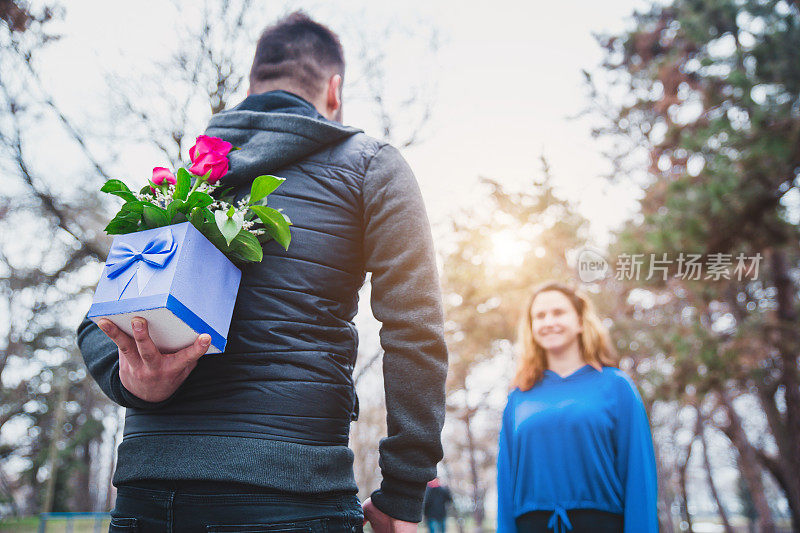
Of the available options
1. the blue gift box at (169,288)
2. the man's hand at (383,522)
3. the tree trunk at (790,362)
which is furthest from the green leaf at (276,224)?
the tree trunk at (790,362)

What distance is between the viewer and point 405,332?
1.32 meters

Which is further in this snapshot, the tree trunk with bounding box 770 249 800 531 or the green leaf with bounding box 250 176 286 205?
the tree trunk with bounding box 770 249 800 531

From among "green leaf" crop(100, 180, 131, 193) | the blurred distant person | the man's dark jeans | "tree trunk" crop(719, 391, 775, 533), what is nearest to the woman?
the man's dark jeans

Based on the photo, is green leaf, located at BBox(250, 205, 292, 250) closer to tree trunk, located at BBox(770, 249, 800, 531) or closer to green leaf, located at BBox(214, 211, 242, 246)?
green leaf, located at BBox(214, 211, 242, 246)

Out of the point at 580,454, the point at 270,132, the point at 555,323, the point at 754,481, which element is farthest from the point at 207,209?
the point at 754,481

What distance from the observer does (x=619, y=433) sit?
3014mm

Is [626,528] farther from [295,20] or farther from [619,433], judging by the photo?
[295,20]

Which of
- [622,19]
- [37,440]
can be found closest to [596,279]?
[622,19]

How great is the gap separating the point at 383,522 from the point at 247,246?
2.27 feet

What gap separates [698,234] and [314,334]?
8005 millimetres

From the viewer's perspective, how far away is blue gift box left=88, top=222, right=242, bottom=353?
39.4 inches

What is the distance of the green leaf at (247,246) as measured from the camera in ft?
3.85

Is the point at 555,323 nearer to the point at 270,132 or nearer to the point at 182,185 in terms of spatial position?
the point at 270,132

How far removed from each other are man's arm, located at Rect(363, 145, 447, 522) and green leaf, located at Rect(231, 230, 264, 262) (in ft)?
1.02
